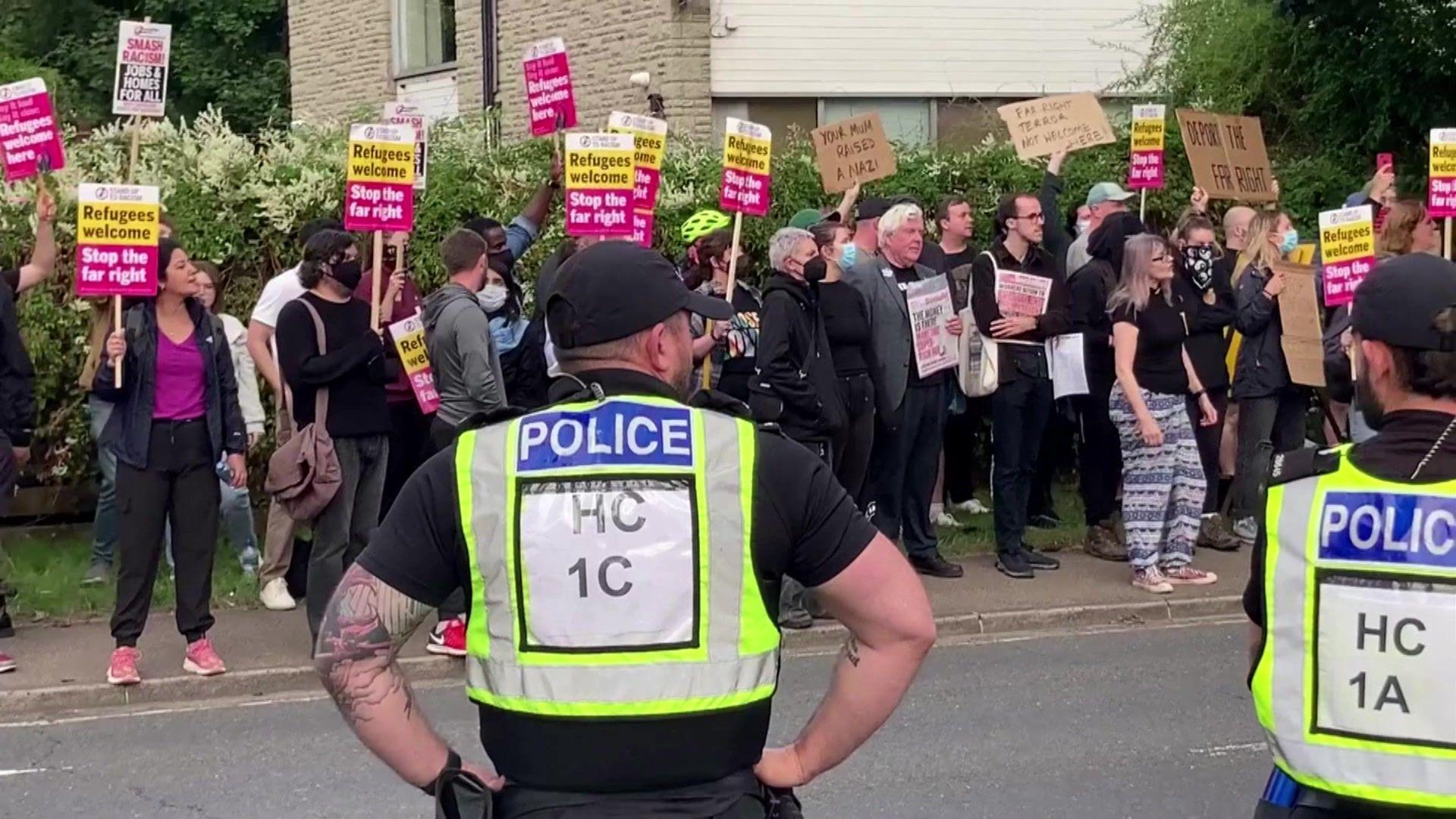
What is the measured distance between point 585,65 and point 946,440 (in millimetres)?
6333

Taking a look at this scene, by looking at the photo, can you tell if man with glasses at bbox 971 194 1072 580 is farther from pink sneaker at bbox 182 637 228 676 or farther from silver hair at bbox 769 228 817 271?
pink sneaker at bbox 182 637 228 676

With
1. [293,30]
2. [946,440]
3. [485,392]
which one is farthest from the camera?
[293,30]

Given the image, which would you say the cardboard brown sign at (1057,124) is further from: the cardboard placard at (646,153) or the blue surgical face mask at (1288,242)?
the cardboard placard at (646,153)

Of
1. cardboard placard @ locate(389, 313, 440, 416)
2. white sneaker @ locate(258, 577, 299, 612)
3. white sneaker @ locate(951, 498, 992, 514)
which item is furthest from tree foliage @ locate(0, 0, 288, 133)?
cardboard placard @ locate(389, 313, 440, 416)

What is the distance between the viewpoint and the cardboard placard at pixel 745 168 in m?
10.1

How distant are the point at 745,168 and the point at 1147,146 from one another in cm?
340

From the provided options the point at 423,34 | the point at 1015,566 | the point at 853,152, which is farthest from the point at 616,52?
the point at 1015,566

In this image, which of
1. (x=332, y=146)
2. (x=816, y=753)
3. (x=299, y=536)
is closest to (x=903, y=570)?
(x=816, y=753)

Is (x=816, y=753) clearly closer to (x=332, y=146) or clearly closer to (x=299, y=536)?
(x=299, y=536)

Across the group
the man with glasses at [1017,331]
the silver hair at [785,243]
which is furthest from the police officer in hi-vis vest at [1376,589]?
the man with glasses at [1017,331]

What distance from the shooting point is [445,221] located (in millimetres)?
11766

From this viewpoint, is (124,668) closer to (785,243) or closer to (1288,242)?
(785,243)

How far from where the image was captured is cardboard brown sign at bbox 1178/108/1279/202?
1238 cm

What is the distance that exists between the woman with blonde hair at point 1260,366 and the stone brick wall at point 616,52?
5.95 m
